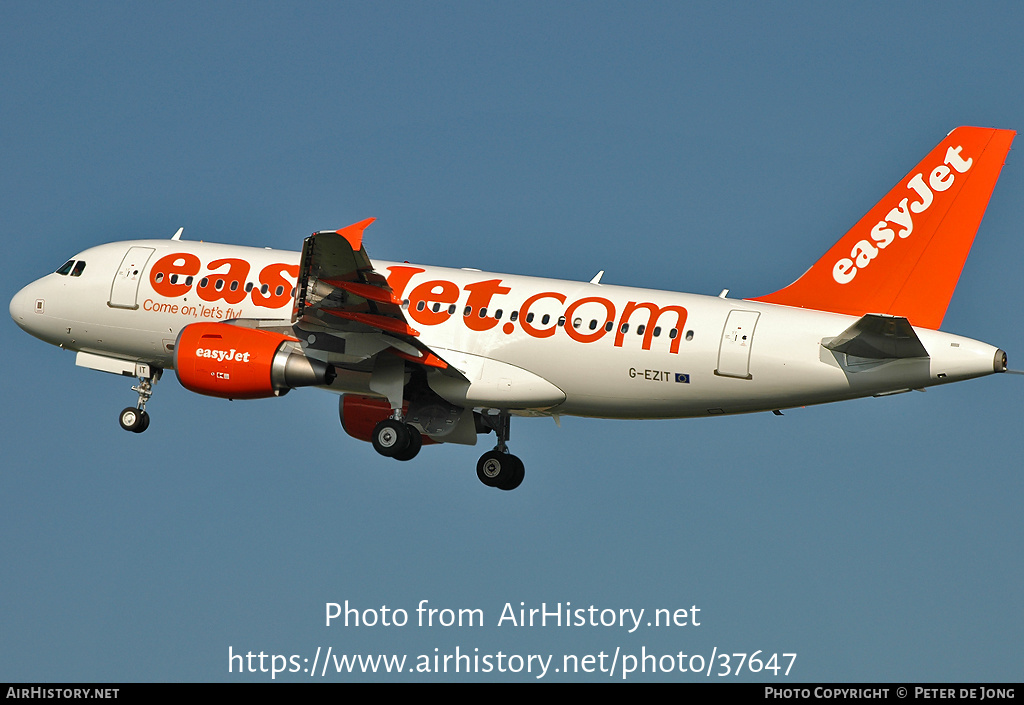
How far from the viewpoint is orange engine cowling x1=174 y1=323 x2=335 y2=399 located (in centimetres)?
3559

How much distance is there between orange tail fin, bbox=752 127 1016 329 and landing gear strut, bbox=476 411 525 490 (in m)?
9.88

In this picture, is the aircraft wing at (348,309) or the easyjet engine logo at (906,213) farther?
the aircraft wing at (348,309)

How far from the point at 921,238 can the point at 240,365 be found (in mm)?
16539

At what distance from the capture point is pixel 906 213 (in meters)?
34.3

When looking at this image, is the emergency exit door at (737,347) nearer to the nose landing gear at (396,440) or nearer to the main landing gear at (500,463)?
the main landing gear at (500,463)

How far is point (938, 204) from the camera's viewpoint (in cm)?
3391

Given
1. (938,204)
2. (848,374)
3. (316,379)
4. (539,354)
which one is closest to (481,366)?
(539,354)

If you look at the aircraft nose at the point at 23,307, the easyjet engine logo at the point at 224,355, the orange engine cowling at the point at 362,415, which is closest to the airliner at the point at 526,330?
the easyjet engine logo at the point at 224,355

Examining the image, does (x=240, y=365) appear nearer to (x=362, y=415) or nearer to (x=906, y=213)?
(x=362, y=415)

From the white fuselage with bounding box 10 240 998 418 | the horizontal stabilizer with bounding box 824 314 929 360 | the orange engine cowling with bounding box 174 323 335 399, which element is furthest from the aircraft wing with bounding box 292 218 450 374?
the horizontal stabilizer with bounding box 824 314 929 360

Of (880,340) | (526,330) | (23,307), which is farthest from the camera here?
(23,307)

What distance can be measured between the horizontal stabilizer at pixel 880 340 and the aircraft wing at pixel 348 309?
10028 millimetres

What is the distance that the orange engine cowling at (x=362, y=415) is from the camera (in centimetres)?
4128

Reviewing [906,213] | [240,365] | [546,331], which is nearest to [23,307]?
[240,365]
